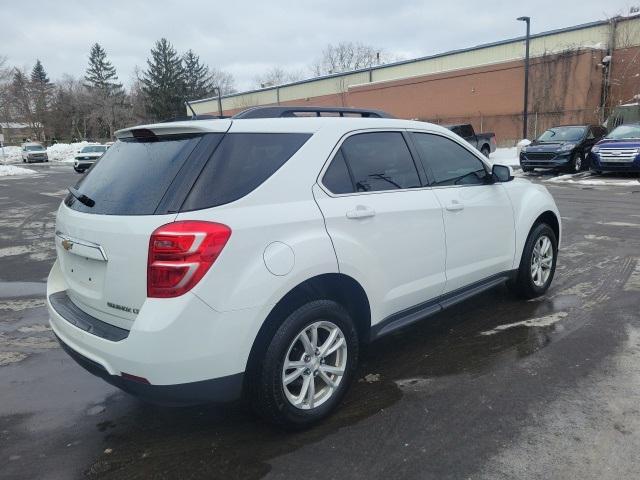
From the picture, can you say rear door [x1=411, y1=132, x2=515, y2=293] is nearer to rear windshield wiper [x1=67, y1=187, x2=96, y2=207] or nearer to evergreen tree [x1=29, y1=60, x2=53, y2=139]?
rear windshield wiper [x1=67, y1=187, x2=96, y2=207]

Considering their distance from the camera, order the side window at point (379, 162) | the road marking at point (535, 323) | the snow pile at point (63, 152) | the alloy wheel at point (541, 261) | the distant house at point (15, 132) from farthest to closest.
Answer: the distant house at point (15, 132) < the snow pile at point (63, 152) < the alloy wheel at point (541, 261) < the road marking at point (535, 323) < the side window at point (379, 162)

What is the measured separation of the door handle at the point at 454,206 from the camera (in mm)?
3814

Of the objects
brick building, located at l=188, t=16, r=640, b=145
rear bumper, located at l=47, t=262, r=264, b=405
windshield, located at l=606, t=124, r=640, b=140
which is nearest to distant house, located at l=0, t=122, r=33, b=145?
brick building, located at l=188, t=16, r=640, b=145

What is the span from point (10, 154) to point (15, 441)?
62.8m

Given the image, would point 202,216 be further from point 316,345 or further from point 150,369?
point 316,345

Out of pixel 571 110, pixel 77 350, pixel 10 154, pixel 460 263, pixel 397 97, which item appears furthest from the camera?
pixel 10 154

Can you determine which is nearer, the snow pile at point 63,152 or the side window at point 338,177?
the side window at point 338,177

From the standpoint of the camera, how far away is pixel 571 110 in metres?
28.5

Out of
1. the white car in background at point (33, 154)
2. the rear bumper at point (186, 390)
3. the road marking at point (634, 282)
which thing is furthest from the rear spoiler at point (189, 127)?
the white car in background at point (33, 154)

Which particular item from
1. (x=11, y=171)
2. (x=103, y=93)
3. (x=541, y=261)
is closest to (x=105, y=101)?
(x=103, y=93)

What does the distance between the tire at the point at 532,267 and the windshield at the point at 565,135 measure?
15.0 metres

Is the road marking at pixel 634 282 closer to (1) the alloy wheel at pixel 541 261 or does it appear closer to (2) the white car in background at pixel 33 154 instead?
(1) the alloy wheel at pixel 541 261

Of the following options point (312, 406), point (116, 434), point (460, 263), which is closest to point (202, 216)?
point (312, 406)

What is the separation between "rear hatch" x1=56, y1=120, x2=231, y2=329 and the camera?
8.55 feet
